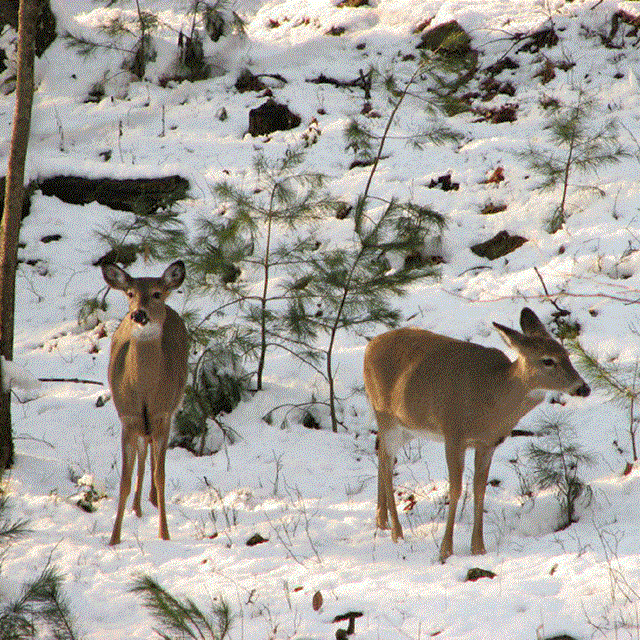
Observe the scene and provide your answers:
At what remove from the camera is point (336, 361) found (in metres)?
9.14

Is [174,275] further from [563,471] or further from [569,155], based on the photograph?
[569,155]

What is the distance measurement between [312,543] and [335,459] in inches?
68.9

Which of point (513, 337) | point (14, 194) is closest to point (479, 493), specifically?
point (513, 337)

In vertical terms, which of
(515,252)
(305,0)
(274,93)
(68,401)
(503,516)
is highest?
(305,0)

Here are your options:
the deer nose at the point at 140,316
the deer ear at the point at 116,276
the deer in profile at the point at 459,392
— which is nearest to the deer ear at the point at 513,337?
the deer in profile at the point at 459,392

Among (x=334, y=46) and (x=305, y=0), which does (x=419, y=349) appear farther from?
(x=305, y=0)

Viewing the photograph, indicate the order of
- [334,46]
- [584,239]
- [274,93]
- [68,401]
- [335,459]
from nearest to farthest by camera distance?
[335,459] → [68,401] → [584,239] → [274,93] → [334,46]

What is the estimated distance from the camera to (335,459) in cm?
771

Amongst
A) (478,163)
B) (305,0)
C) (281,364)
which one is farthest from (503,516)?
(305,0)

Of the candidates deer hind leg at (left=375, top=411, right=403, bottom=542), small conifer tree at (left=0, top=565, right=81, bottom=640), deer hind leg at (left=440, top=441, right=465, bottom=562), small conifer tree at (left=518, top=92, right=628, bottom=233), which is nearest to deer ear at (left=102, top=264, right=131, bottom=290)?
deer hind leg at (left=375, top=411, right=403, bottom=542)

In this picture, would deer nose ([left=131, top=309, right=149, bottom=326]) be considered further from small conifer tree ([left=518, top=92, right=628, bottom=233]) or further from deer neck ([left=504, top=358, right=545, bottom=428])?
small conifer tree ([left=518, top=92, right=628, bottom=233])

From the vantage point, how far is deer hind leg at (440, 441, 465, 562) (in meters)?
5.65

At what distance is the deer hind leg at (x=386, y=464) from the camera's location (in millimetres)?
6277

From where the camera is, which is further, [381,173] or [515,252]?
[381,173]
